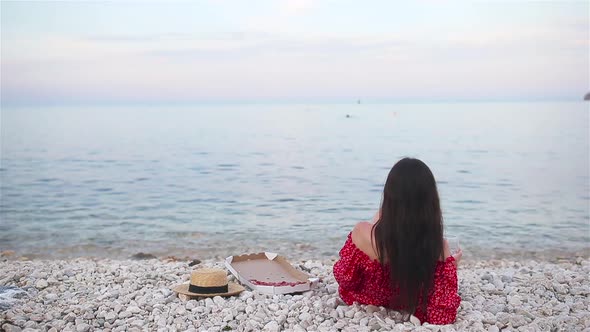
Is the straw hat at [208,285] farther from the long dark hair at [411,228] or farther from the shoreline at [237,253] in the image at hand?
the shoreline at [237,253]

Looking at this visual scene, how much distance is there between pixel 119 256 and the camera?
1006cm

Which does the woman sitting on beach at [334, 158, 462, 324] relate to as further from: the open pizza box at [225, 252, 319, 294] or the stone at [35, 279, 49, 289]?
the stone at [35, 279, 49, 289]

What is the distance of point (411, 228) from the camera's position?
4.86 metres

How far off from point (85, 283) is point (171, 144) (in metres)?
27.8

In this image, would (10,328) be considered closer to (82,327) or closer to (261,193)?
(82,327)

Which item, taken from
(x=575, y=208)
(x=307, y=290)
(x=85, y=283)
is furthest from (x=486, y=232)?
(x=85, y=283)

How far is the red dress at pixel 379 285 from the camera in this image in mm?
4945

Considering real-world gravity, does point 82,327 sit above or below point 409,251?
below

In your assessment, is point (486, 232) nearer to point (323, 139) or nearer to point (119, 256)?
point (119, 256)

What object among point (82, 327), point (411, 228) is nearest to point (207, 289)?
point (82, 327)

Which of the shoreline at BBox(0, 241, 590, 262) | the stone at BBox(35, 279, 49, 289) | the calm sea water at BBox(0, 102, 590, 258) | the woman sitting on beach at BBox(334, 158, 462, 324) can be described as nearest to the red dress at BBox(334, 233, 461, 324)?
the woman sitting on beach at BBox(334, 158, 462, 324)

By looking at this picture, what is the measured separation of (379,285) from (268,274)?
155cm

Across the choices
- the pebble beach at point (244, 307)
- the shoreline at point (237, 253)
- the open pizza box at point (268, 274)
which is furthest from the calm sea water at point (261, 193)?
the pebble beach at point (244, 307)

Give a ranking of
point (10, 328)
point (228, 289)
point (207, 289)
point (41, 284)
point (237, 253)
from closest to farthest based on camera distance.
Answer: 1. point (10, 328)
2. point (207, 289)
3. point (228, 289)
4. point (41, 284)
5. point (237, 253)
